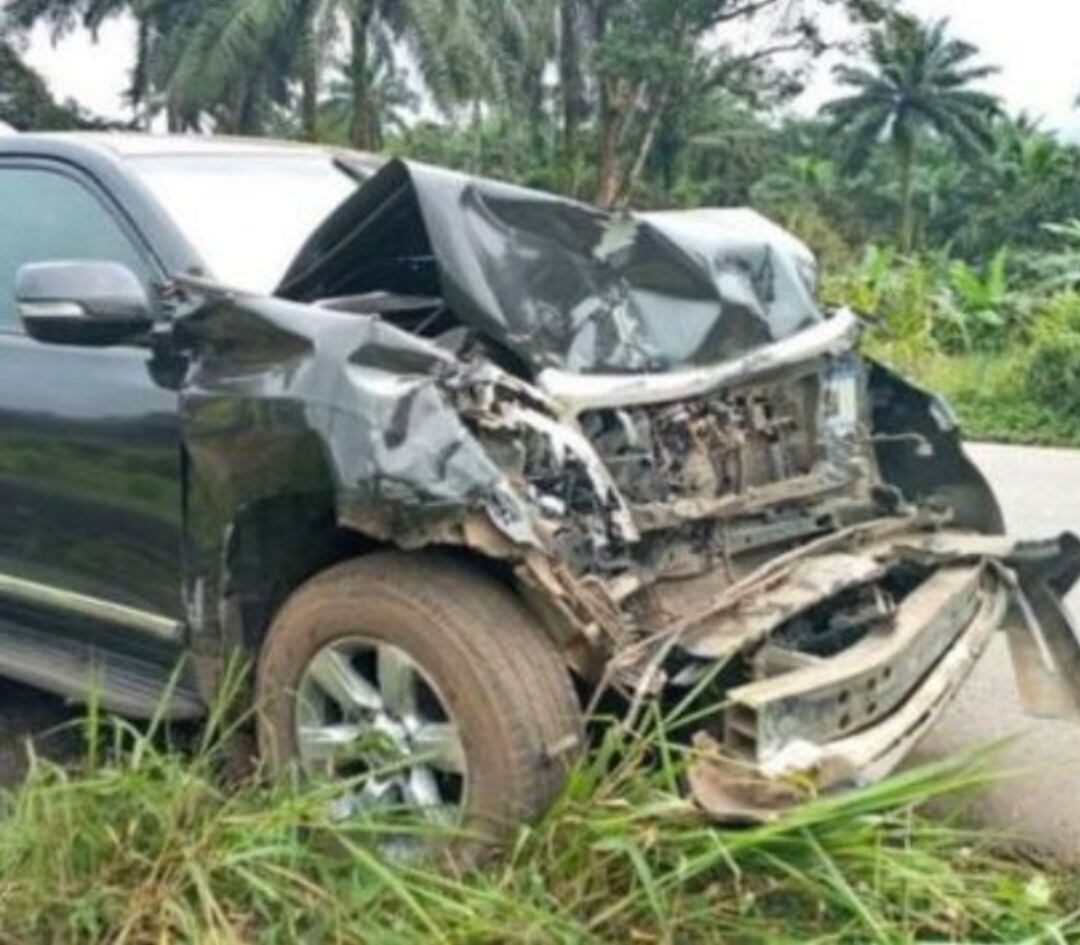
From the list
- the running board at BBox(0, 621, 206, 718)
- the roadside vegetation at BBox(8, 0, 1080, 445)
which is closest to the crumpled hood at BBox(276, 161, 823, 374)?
the running board at BBox(0, 621, 206, 718)

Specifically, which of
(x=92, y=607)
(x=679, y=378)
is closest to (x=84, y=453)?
(x=92, y=607)

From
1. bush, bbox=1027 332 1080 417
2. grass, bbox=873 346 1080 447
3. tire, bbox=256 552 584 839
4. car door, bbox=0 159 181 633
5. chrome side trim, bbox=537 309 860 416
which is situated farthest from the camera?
bush, bbox=1027 332 1080 417

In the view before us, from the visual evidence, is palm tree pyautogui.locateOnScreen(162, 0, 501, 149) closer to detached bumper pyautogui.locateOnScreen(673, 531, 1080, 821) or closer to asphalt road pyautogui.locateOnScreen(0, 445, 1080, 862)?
asphalt road pyautogui.locateOnScreen(0, 445, 1080, 862)

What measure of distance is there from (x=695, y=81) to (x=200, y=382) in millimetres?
39428

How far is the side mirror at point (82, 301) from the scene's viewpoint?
3.72m

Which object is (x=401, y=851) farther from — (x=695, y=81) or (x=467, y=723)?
(x=695, y=81)

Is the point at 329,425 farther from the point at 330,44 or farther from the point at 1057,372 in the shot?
the point at 330,44

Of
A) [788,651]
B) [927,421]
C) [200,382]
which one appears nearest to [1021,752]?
[927,421]

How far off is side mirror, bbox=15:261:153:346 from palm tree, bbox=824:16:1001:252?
5067 cm

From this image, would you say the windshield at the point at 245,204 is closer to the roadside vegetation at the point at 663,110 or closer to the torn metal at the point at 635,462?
the torn metal at the point at 635,462

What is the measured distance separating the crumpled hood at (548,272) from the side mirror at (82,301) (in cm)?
39

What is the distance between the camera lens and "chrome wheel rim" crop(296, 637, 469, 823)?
324 cm

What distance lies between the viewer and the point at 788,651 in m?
3.58

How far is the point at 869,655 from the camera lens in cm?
342
